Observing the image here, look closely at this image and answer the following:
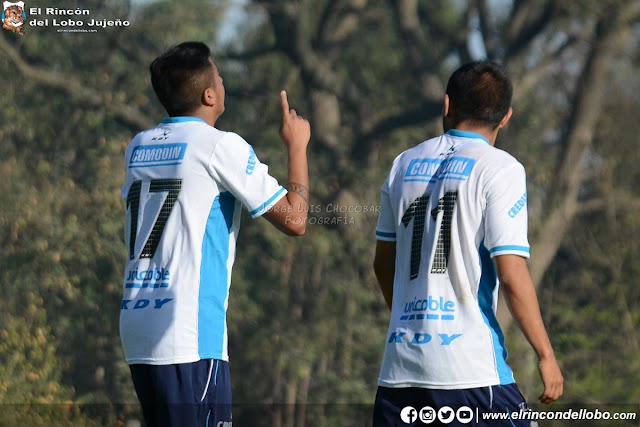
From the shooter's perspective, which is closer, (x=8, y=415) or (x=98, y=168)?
(x=8, y=415)

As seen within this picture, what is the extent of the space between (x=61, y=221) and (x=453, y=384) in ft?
23.7

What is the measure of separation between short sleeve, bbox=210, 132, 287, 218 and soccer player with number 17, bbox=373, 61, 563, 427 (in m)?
0.47

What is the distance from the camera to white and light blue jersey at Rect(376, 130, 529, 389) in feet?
10.8

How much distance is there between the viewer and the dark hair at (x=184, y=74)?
3617 millimetres

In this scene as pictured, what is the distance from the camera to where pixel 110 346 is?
9.94 metres

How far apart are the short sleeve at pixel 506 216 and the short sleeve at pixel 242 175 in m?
0.73

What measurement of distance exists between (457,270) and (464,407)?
0.43 meters

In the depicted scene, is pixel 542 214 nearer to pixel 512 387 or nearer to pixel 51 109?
pixel 51 109

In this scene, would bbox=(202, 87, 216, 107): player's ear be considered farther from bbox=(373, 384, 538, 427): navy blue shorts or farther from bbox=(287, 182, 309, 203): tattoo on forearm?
bbox=(373, 384, 538, 427): navy blue shorts

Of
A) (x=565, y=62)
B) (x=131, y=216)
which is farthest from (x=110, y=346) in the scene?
(x=131, y=216)

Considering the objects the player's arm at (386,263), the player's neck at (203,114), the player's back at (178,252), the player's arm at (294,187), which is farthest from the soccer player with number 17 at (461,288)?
the player's neck at (203,114)

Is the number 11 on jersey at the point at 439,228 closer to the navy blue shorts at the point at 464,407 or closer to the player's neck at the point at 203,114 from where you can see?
the navy blue shorts at the point at 464,407

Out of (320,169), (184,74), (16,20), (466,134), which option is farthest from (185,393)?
(16,20)

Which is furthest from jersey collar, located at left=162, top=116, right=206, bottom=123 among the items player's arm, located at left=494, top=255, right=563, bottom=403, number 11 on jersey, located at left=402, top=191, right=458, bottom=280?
player's arm, located at left=494, top=255, right=563, bottom=403
